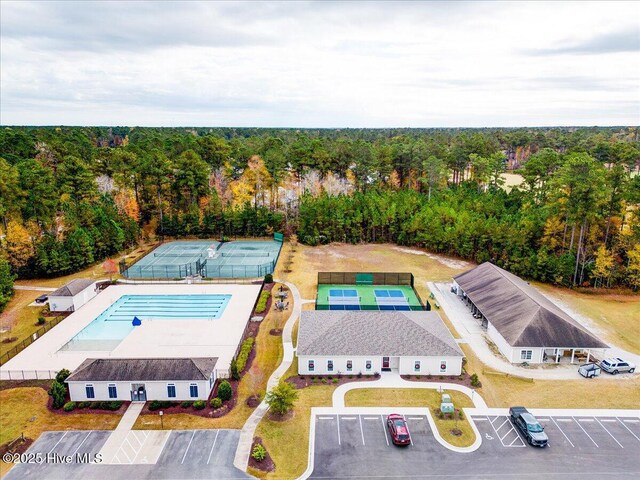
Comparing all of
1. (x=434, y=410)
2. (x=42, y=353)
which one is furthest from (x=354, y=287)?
→ (x=42, y=353)

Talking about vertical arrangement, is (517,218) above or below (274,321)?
above

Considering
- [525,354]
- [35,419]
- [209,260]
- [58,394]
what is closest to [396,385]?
[525,354]

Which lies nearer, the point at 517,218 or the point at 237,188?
the point at 517,218

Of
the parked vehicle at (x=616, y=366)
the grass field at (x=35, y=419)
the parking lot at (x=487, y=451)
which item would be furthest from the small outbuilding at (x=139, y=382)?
the parked vehicle at (x=616, y=366)

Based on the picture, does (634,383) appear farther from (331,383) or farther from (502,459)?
(331,383)

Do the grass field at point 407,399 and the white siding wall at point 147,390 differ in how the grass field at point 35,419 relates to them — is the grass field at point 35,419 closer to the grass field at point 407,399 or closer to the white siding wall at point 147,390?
the white siding wall at point 147,390

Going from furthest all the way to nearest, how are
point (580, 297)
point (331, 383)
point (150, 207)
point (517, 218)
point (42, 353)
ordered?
point (150, 207), point (517, 218), point (580, 297), point (42, 353), point (331, 383)

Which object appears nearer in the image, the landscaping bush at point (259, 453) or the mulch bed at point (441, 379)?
the landscaping bush at point (259, 453)
